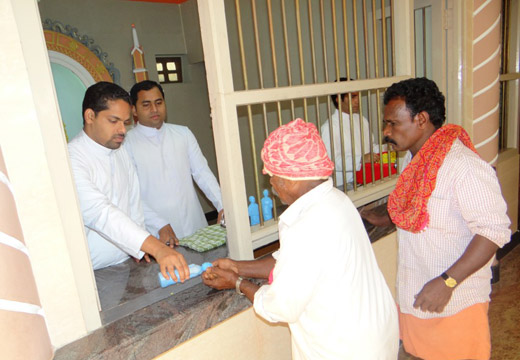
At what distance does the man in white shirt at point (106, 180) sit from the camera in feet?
5.20

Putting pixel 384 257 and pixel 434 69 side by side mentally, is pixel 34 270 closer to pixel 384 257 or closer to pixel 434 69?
pixel 384 257

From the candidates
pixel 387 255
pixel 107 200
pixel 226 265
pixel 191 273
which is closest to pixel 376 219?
pixel 387 255

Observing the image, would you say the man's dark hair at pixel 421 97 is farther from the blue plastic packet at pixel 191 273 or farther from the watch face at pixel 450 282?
the blue plastic packet at pixel 191 273

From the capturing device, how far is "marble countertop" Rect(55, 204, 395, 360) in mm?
1206

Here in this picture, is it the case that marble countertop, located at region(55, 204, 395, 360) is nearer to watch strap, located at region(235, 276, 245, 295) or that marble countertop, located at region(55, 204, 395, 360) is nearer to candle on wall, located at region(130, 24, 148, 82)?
watch strap, located at region(235, 276, 245, 295)

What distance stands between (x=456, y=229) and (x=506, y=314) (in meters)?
1.71

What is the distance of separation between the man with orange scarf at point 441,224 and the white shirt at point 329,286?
0.38 m

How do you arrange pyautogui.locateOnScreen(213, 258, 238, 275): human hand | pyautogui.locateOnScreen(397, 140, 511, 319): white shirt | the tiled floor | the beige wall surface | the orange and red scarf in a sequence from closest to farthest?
pyautogui.locateOnScreen(397, 140, 511, 319): white shirt
the orange and red scarf
pyautogui.locateOnScreen(213, 258, 238, 275): human hand
the tiled floor
the beige wall surface

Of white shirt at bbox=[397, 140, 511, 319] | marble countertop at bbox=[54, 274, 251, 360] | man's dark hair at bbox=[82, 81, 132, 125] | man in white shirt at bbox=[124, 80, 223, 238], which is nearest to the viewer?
marble countertop at bbox=[54, 274, 251, 360]

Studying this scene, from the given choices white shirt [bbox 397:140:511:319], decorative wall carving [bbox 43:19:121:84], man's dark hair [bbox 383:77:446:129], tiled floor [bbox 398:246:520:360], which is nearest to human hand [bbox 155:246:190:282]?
white shirt [bbox 397:140:511:319]

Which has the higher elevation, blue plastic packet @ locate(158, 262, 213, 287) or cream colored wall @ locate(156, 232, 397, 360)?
blue plastic packet @ locate(158, 262, 213, 287)

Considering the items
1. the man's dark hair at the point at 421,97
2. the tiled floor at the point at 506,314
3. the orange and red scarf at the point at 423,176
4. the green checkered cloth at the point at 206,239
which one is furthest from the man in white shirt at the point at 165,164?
the tiled floor at the point at 506,314

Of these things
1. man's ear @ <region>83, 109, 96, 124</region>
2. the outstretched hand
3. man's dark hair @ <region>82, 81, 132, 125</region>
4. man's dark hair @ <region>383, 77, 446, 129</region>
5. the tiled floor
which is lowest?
the tiled floor

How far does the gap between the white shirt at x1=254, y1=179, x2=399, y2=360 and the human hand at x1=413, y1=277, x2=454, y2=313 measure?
10.5 inches
